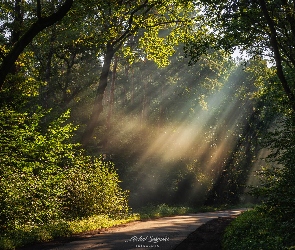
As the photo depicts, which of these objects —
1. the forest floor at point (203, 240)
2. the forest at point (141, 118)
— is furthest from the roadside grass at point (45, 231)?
the forest floor at point (203, 240)

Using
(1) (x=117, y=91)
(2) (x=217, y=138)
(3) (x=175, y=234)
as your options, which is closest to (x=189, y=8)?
(3) (x=175, y=234)

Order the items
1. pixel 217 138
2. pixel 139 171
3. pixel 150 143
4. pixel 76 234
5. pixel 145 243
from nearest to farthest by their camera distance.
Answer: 1. pixel 145 243
2. pixel 76 234
3. pixel 139 171
4. pixel 150 143
5. pixel 217 138

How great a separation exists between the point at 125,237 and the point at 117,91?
223 feet

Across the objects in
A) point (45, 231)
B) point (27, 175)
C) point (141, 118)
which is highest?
point (141, 118)

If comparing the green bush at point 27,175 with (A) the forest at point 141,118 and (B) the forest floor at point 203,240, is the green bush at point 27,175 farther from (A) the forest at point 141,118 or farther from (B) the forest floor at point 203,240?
(B) the forest floor at point 203,240

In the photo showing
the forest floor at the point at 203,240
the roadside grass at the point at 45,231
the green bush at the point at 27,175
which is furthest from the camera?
the green bush at the point at 27,175

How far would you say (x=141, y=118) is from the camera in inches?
1918

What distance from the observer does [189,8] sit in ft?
74.4

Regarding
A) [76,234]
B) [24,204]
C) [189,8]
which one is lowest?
[76,234]

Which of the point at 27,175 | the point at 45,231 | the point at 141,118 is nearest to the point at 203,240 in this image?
the point at 45,231

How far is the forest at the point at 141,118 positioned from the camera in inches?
500

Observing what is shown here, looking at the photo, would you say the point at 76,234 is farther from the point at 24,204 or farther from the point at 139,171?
the point at 139,171

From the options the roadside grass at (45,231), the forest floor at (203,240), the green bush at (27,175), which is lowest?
the forest floor at (203,240)

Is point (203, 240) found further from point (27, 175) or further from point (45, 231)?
point (27, 175)
